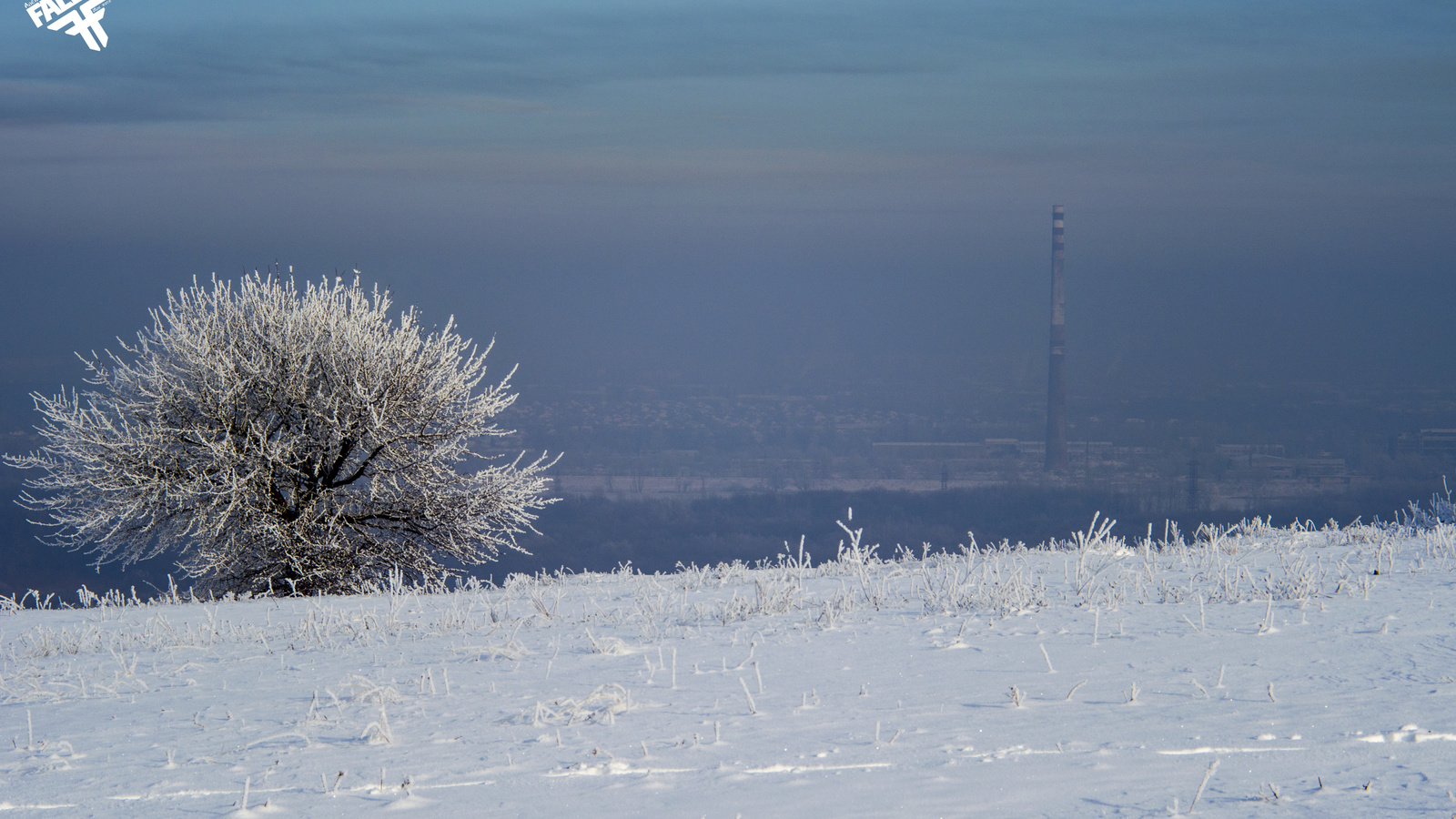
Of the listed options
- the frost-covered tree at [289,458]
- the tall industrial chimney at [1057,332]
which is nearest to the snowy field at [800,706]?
the frost-covered tree at [289,458]

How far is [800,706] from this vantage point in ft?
15.6

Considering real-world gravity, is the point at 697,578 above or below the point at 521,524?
above

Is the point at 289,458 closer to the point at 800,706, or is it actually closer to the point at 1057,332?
the point at 800,706

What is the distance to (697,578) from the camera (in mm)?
10641

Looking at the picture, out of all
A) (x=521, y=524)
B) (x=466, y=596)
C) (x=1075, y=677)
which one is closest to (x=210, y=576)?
(x=521, y=524)

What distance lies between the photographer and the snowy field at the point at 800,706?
3.66 metres

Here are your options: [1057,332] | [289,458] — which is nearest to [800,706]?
[289,458]

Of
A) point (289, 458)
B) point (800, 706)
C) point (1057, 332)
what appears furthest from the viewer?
point (1057, 332)

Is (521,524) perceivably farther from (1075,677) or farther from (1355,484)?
(1355,484)

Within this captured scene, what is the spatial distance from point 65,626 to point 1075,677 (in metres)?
9.25

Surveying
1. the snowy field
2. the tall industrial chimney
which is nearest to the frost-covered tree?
the snowy field

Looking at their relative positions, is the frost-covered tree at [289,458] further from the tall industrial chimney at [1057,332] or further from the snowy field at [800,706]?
the tall industrial chimney at [1057,332]

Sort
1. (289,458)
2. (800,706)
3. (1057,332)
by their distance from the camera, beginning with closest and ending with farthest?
(800,706), (289,458), (1057,332)

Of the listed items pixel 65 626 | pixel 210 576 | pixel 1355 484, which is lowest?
pixel 1355 484
